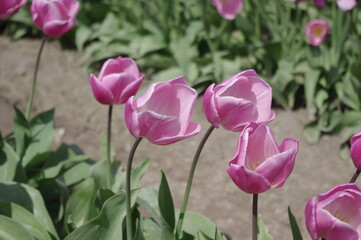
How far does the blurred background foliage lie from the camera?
373 centimetres

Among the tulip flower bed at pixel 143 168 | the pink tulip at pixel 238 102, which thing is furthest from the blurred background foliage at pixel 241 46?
the pink tulip at pixel 238 102

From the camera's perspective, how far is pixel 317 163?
11.1 ft

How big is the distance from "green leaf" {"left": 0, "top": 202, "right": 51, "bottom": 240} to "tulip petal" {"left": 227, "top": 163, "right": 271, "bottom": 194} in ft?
2.97

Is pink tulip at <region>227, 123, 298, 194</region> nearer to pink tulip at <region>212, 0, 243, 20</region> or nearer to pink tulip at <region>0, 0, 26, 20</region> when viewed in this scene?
pink tulip at <region>0, 0, 26, 20</region>

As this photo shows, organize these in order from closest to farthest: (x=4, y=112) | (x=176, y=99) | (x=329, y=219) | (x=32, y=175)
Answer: (x=329, y=219)
(x=176, y=99)
(x=32, y=175)
(x=4, y=112)

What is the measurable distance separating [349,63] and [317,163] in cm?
87

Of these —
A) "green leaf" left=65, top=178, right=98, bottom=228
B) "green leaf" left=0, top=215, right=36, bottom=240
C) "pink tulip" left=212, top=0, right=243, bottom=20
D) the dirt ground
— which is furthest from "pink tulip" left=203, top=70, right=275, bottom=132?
"pink tulip" left=212, top=0, right=243, bottom=20

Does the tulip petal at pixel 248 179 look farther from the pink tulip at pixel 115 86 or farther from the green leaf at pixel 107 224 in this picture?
the pink tulip at pixel 115 86

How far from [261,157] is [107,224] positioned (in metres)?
0.59

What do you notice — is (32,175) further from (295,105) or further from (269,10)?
(269,10)

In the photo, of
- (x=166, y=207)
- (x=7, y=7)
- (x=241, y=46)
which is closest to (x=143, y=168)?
(x=166, y=207)

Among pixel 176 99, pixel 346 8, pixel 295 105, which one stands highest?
pixel 176 99

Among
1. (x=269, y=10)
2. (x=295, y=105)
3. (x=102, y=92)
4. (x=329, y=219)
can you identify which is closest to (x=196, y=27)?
(x=269, y=10)

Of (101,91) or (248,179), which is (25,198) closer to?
(101,91)
